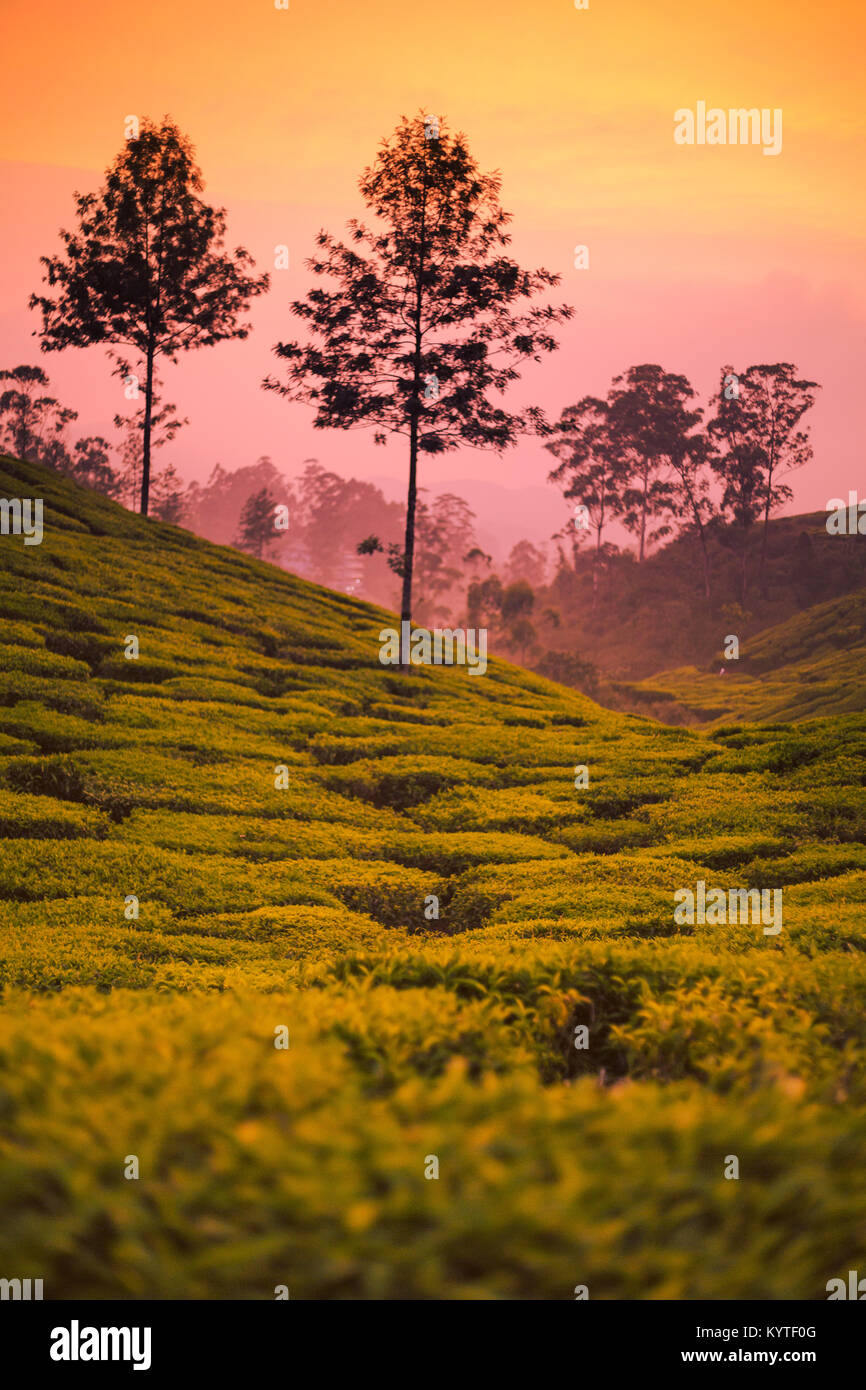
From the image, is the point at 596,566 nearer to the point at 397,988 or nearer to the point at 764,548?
the point at 764,548

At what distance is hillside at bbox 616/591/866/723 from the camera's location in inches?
1442

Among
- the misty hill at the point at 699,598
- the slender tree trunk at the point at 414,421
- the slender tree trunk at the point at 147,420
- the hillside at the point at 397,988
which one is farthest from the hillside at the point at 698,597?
the hillside at the point at 397,988

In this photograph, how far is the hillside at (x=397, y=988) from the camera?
289 centimetres

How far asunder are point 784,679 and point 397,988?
140ft

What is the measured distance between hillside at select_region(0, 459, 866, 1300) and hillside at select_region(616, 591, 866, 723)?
20776 millimetres

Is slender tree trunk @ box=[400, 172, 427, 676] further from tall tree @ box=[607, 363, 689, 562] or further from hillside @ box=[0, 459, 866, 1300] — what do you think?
tall tree @ box=[607, 363, 689, 562]

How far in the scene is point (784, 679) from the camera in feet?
148

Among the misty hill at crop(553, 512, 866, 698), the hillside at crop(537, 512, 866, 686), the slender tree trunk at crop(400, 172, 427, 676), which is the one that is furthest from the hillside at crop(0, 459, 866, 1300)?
the misty hill at crop(553, 512, 866, 698)

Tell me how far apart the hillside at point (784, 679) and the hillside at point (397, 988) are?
2078cm

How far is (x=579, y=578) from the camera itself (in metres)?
80.8

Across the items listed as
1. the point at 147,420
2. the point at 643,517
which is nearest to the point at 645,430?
the point at 643,517

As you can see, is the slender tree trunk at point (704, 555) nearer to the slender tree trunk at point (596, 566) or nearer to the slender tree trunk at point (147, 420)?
the slender tree trunk at point (596, 566)
